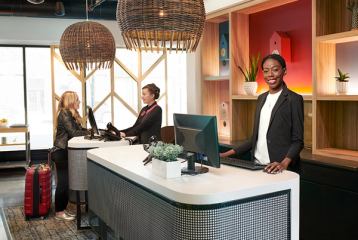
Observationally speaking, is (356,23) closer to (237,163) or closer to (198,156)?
(237,163)

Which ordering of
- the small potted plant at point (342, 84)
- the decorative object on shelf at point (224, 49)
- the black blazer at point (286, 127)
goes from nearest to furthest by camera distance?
the black blazer at point (286, 127), the small potted plant at point (342, 84), the decorative object on shelf at point (224, 49)

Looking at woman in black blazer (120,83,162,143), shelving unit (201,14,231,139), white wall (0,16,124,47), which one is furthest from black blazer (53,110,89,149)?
white wall (0,16,124,47)

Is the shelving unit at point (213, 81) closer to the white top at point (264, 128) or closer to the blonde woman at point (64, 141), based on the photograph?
the blonde woman at point (64, 141)

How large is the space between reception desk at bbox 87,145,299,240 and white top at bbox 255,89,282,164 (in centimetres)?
51

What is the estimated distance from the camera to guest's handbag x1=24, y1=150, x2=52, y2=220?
15.7ft

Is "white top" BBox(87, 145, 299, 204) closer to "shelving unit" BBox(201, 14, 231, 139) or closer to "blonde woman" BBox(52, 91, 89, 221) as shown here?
"blonde woman" BBox(52, 91, 89, 221)

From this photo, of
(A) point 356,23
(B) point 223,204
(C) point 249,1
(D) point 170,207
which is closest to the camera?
(B) point 223,204

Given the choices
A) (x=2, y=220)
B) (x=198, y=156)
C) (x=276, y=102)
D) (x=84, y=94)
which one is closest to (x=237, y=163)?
(x=198, y=156)

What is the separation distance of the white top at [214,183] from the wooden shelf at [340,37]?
1499mm

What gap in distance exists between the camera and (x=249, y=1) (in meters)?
4.51

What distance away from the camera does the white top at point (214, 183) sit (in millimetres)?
2127

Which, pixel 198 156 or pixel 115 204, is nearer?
pixel 198 156

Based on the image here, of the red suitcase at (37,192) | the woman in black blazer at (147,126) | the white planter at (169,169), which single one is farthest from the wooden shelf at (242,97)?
the red suitcase at (37,192)

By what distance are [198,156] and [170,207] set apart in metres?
0.51
